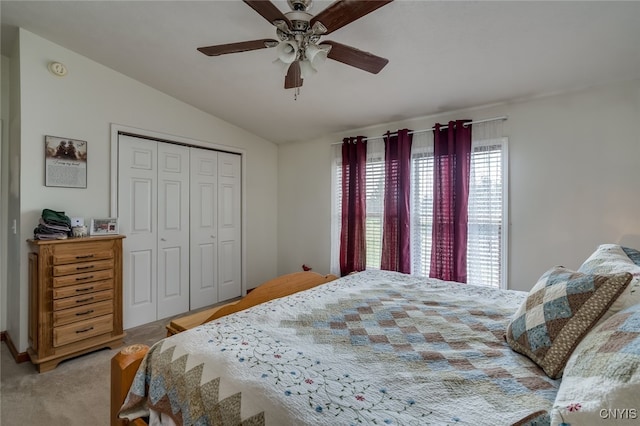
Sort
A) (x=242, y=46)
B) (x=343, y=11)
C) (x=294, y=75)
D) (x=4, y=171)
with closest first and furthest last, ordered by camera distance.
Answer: (x=343, y=11) < (x=242, y=46) < (x=294, y=75) < (x=4, y=171)

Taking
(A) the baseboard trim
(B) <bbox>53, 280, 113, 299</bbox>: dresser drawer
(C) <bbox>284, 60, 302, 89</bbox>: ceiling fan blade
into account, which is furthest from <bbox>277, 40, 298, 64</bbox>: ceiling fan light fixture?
(A) the baseboard trim

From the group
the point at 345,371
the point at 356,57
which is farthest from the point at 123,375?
the point at 356,57

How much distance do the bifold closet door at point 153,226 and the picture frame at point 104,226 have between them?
0.19 m

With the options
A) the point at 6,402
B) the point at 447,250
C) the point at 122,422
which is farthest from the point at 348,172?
the point at 6,402

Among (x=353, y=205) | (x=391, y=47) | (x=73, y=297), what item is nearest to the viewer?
(x=391, y=47)

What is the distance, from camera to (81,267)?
2527 mm

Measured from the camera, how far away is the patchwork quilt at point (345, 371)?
0.81 metres

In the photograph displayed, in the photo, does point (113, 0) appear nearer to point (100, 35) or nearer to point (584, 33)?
point (100, 35)

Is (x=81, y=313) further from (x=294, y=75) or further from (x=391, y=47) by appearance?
(x=391, y=47)

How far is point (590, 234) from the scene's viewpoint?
2.45m

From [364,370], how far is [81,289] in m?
2.69

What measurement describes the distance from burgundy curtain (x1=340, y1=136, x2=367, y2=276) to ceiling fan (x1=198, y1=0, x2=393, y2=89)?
5.91 feet

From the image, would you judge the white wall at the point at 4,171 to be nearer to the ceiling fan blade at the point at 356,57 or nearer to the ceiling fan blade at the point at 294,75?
the ceiling fan blade at the point at 294,75

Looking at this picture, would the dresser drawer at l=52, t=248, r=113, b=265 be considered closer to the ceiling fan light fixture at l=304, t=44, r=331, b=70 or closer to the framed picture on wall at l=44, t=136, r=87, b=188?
the framed picture on wall at l=44, t=136, r=87, b=188
